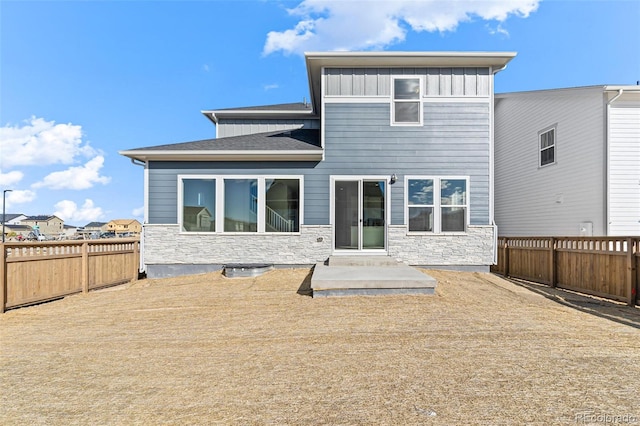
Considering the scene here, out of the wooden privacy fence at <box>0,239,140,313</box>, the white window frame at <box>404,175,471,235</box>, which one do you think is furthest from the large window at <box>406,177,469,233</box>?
the wooden privacy fence at <box>0,239,140,313</box>

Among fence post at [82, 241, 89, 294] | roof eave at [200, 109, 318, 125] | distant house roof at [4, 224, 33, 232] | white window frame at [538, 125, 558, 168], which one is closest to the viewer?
fence post at [82, 241, 89, 294]

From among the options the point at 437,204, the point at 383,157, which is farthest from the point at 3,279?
the point at 437,204

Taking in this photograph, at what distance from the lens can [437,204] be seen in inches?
337

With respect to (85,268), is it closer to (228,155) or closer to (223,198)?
(223,198)

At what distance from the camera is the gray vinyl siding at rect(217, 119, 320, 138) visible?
42.7 ft

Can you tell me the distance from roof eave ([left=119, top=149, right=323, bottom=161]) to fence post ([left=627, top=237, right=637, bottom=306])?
6654 mm

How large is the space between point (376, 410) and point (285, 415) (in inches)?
26.6

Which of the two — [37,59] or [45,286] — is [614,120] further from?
[37,59]

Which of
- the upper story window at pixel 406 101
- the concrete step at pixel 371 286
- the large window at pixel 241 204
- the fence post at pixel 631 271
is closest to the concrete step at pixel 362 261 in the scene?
the concrete step at pixel 371 286

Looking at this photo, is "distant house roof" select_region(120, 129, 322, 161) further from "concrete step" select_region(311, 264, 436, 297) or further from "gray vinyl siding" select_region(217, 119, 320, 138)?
"gray vinyl siding" select_region(217, 119, 320, 138)

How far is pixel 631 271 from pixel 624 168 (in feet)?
16.6

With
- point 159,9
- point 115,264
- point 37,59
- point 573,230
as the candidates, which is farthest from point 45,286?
point 573,230

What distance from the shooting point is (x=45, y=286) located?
6.04 m

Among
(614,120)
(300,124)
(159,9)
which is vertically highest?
(159,9)
